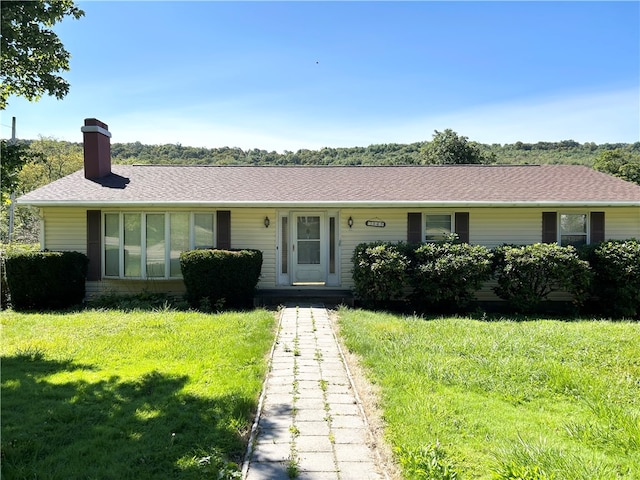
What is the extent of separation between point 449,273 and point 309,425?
626 centimetres

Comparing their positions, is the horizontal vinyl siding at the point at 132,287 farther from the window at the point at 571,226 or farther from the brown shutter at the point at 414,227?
the window at the point at 571,226

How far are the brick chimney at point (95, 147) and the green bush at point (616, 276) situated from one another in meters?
13.3

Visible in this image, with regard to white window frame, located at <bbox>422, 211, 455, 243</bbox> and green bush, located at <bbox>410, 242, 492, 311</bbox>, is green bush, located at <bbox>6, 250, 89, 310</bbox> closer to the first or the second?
green bush, located at <bbox>410, 242, 492, 311</bbox>

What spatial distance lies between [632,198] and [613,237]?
106cm

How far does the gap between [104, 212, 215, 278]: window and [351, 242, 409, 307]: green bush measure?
4.14 metres

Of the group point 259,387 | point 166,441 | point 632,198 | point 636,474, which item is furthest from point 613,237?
point 166,441

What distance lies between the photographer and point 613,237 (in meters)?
10.7

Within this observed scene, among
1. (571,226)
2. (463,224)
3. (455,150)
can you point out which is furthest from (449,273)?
(455,150)

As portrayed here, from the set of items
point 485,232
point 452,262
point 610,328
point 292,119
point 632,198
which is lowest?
point 610,328

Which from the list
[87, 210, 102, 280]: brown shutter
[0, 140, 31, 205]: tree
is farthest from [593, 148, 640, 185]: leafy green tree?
[0, 140, 31, 205]: tree

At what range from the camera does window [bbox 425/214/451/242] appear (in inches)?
426

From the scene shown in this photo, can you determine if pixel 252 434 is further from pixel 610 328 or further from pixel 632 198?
pixel 632 198

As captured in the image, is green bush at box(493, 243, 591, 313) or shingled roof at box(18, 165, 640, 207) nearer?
green bush at box(493, 243, 591, 313)

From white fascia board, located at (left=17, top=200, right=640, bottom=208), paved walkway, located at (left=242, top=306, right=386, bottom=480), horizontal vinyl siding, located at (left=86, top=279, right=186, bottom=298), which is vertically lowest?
paved walkway, located at (left=242, top=306, right=386, bottom=480)
